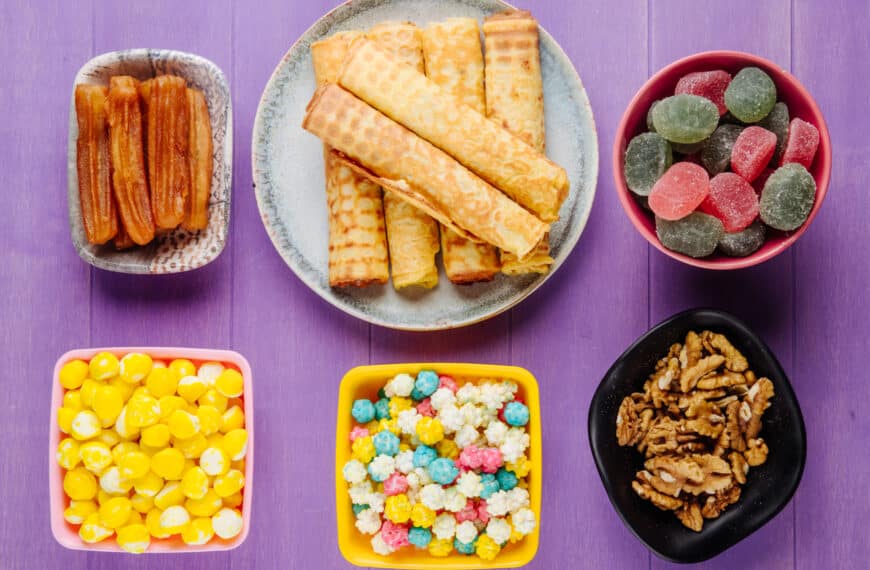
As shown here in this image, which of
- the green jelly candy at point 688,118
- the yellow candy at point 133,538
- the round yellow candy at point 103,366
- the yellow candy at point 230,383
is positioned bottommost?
the yellow candy at point 133,538

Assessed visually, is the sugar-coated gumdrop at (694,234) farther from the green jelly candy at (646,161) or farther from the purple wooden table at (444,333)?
the purple wooden table at (444,333)

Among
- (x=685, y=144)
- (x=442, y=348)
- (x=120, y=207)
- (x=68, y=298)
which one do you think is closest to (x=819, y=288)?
(x=685, y=144)

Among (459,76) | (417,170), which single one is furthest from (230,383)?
(459,76)

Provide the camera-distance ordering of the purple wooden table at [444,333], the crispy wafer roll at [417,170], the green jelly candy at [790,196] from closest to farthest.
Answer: the green jelly candy at [790,196] → the crispy wafer roll at [417,170] → the purple wooden table at [444,333]

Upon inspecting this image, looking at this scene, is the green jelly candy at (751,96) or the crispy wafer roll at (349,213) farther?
the crispy wafer roll at (349,213)

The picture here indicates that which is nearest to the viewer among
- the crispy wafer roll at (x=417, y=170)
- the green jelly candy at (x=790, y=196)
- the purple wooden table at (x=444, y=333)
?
the green jelly candy at (x=790, y=196)

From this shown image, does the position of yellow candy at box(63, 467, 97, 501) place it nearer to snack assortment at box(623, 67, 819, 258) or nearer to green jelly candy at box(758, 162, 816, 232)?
snack assortment at box(623, 67, 819, 258)

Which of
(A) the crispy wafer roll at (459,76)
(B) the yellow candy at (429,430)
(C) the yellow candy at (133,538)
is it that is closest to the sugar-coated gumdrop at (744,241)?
(A) the crispy wafer roll at (459,76)
